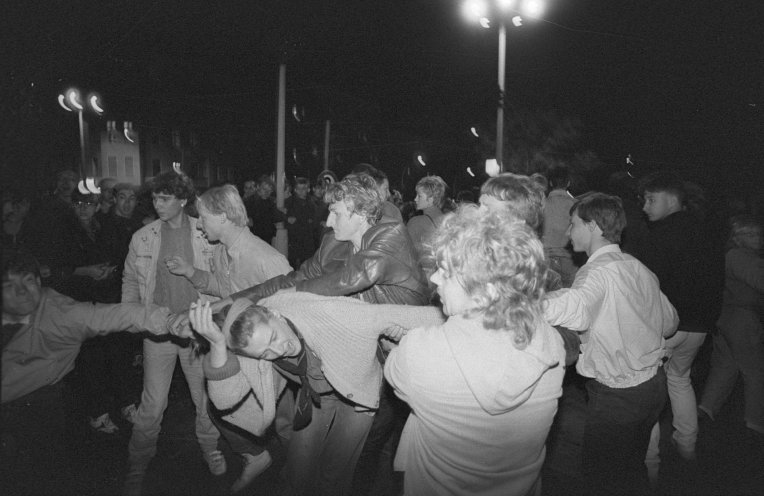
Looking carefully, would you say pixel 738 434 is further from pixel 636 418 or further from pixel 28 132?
pixel 28 132

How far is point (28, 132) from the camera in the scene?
82.5 inches

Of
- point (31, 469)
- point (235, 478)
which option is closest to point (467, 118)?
point (235, 478)

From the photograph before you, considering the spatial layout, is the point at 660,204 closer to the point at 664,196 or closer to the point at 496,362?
the point at 664,196

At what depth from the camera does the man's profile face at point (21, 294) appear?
199 cm

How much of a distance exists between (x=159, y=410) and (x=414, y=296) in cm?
191

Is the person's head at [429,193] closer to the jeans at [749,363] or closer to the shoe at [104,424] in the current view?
the jeans at [749,363]

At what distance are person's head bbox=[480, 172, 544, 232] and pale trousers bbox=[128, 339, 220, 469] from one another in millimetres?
2313

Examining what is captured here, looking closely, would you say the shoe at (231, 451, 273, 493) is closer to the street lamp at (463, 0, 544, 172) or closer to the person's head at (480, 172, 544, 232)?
the person's head at (480, 172, 544, 232)

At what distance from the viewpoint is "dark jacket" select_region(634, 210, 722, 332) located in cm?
407

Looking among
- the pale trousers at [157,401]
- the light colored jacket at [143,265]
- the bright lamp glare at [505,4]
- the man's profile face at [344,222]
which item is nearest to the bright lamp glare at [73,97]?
the light colored jacket at [143,265]

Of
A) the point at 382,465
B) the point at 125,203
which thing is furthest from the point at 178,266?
the point at 125,203

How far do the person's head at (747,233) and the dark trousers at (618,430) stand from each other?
7.51ft

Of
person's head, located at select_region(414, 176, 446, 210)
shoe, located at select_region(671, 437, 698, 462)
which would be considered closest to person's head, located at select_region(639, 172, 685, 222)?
shoe, located at select_region(671, 437, 698, 462)

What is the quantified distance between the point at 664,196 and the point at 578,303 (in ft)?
6.41
